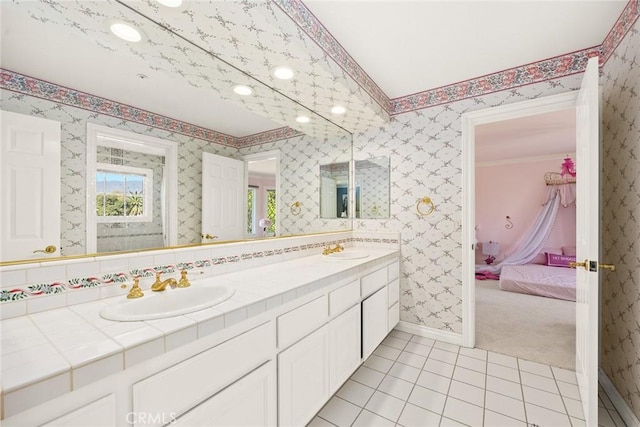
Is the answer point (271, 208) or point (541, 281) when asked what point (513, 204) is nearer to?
point (541, 281)

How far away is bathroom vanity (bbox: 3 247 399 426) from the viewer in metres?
0.69

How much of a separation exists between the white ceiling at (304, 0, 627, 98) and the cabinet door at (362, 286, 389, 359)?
186 centimetres

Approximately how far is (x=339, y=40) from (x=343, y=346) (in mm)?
2043

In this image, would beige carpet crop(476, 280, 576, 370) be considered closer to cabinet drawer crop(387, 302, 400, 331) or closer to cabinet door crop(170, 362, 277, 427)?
cabinet drawer crop(387, 302, 400, 331)

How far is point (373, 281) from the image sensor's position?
210 centimetres

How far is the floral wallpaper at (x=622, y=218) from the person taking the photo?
1.46m

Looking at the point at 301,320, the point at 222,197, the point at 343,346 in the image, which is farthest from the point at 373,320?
the point at 222,197

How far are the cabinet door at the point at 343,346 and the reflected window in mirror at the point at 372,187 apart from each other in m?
1.23

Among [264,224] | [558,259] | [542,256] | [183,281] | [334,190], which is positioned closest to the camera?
[183,281]

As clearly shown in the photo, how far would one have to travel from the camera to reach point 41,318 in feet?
3.01

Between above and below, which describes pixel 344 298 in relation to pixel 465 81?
below

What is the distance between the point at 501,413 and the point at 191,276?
2.01 meters

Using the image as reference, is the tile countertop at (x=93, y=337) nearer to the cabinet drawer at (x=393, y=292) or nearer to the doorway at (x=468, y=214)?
the cabinet drawer at (x=393, y=292)

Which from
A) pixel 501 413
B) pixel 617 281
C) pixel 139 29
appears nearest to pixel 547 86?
pixel 617 281
